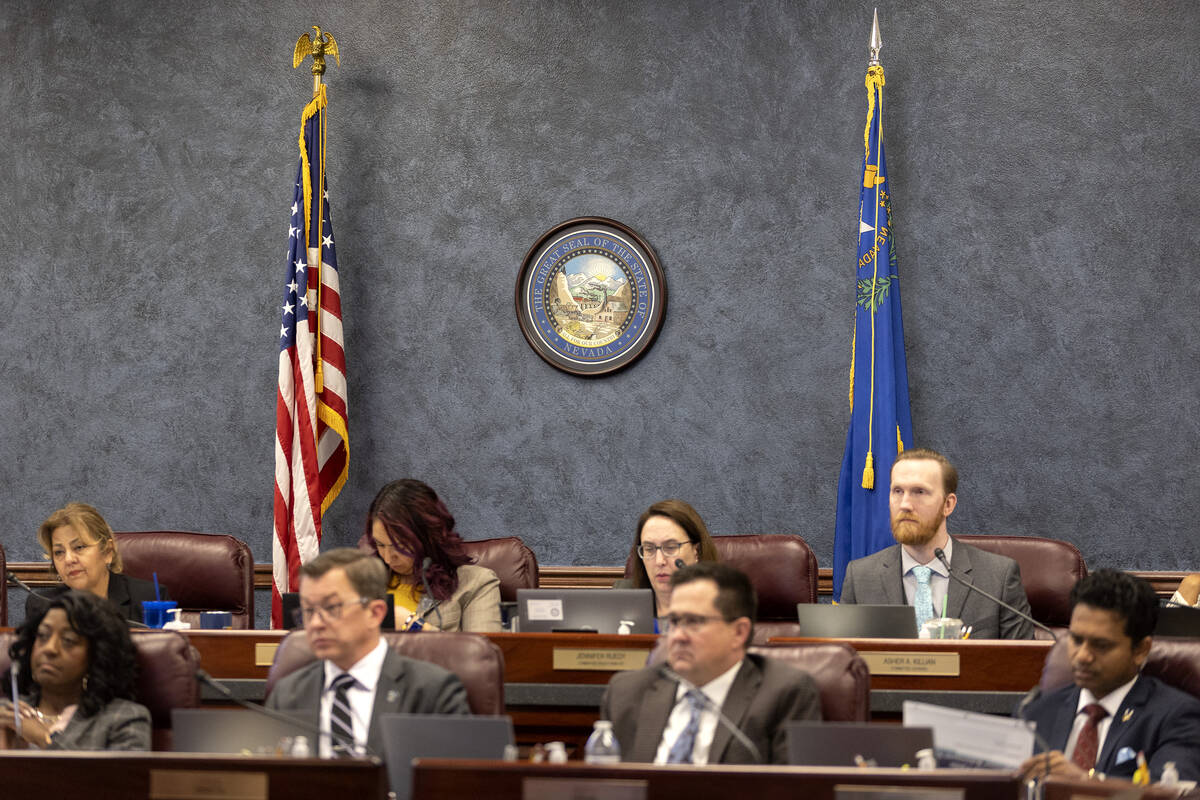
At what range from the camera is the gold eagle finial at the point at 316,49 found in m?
5.93

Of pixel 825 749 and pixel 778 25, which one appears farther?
pixel 778 25

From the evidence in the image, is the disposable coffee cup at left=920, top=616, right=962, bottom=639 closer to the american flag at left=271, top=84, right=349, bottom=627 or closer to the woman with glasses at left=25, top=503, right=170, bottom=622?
the woman with glasses at left=25, top=503, right=170, bottom=622

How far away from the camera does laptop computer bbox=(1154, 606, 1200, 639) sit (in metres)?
3.46

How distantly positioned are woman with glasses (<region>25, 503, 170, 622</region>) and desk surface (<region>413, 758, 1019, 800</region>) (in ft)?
8.81

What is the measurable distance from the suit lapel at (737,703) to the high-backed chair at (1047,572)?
1.81 m

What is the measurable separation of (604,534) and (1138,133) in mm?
2933

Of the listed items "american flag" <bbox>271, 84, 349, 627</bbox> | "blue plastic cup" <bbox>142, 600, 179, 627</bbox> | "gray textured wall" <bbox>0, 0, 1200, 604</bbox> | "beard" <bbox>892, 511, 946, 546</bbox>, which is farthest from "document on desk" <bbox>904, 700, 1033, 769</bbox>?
"american flag" <bbox>271, 84, 349, 627</bbox>

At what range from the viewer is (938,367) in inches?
225

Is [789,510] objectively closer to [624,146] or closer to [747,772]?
[624,146]

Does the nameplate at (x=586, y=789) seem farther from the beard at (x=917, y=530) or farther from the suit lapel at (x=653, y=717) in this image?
the beard at (x=917, y=530)

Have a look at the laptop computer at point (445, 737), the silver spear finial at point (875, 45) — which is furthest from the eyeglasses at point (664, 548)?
the silver spear finial at point (875, 45)

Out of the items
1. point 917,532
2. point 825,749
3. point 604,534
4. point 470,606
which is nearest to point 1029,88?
point 917,532

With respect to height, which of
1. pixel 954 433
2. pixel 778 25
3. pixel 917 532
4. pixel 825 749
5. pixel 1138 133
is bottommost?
pixel 825 749

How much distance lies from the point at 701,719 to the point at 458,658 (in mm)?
597
